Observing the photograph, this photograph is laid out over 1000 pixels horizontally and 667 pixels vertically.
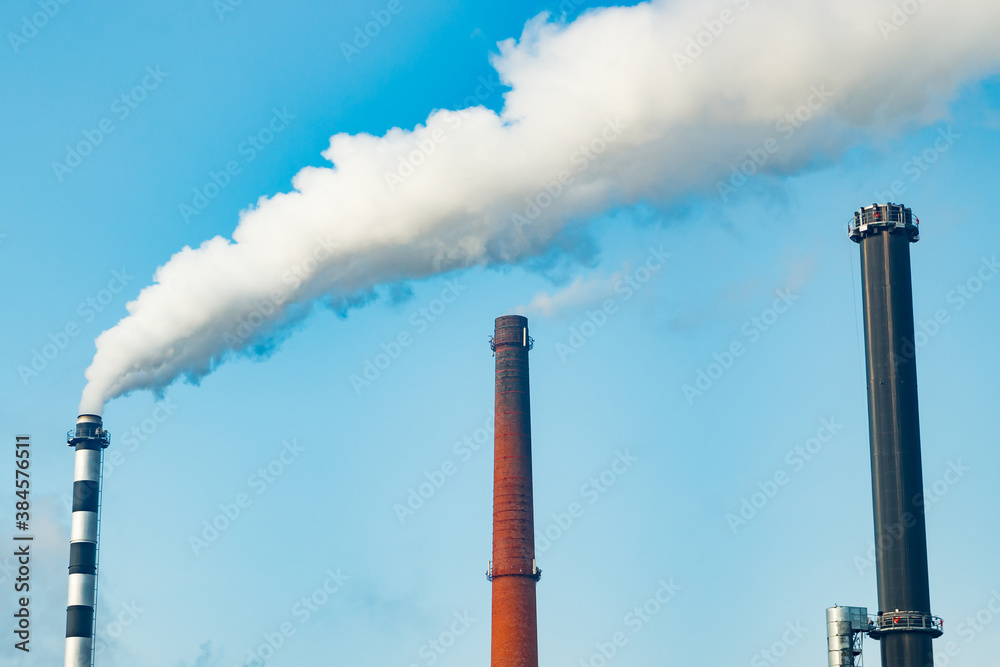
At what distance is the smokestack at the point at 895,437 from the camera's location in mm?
42750

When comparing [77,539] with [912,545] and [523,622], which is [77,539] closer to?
[523,622]

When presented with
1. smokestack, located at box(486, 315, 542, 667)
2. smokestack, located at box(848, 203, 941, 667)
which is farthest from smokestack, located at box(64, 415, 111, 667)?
smokestack, located at box(848, 203, 941, 667)

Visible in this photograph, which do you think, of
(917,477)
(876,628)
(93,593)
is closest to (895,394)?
(917,477)

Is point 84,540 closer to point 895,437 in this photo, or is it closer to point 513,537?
point 513,537

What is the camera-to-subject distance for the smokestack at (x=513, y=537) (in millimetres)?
52188

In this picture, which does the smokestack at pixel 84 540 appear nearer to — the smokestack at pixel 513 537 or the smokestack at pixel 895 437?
the smokestack at pixel 513 537

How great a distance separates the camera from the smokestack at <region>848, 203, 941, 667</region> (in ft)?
140

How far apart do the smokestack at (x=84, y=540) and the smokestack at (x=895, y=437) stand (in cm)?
2862

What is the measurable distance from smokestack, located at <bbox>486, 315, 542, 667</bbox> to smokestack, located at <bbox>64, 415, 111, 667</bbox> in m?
15.0

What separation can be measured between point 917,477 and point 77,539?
3062 cm

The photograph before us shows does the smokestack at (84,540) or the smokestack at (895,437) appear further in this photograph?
the smokestack at (84,540)

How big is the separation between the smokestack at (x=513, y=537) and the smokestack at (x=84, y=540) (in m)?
15.0

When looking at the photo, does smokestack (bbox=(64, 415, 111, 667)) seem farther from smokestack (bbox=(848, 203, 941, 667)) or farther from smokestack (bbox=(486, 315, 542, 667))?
smokestack (bbox=(848, 203, 941, 667))

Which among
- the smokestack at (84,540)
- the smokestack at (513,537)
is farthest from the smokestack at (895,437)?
the smokestack at (84,540)
